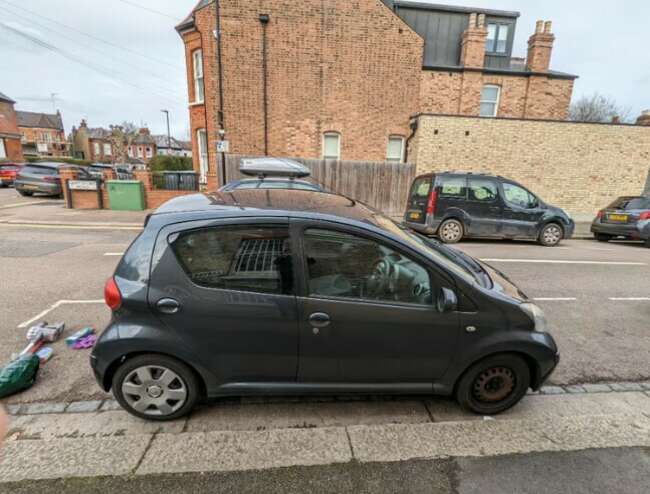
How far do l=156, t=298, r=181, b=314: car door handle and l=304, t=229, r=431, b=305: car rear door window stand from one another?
0.92m

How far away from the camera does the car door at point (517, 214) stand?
9039 mm

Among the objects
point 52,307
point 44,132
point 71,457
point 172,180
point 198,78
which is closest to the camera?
point 71,457

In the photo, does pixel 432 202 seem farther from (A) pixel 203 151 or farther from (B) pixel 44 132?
(B) pixel 44 132

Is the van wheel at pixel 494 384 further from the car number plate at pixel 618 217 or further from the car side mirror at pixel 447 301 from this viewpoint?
the car number plate at pixel 618 217

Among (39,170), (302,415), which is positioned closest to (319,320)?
(302,415)

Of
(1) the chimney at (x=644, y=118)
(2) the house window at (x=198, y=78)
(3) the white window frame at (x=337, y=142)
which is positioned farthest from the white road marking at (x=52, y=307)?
(1) the chimney at (x=644, y=118)

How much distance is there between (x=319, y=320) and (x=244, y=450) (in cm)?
96

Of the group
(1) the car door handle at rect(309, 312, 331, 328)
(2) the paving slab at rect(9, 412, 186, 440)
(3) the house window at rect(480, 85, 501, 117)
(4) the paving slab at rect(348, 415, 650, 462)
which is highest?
(3) the house window at rect(480, 85, 501, 117)

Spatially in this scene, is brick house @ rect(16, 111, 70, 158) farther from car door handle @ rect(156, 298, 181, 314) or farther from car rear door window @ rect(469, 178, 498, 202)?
car door handle @ rect(156, 298, 181, 314)

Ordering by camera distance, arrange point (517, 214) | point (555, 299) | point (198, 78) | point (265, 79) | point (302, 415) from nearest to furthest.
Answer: point (302, 415) < point (555, 299) < point (517, 214) < point (265, 79) < point (198, 78)

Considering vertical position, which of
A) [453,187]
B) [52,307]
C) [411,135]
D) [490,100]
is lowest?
[52,307]

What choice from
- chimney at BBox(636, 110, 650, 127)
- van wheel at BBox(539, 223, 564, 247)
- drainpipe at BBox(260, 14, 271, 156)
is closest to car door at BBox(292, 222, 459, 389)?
van wheel at BBox(539, 223, 564, 247)

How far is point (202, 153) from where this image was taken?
48.4 feet

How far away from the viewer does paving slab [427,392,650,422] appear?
2613 mm
